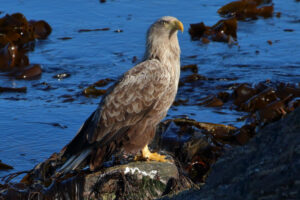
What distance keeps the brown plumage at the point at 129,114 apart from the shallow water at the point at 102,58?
4.08ft

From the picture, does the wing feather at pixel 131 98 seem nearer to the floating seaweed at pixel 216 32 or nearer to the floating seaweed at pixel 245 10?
the floating seaweed at pixel 216 32

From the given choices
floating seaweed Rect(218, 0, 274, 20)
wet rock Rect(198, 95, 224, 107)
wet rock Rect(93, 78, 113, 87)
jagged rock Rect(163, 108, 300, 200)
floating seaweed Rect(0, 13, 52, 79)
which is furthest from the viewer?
floating seaweed Rect(218, 0, 274, 20)

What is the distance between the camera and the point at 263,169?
2994mm

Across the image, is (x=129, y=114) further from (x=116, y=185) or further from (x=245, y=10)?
(x=245, y=10)

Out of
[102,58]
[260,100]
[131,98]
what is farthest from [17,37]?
[131,98]

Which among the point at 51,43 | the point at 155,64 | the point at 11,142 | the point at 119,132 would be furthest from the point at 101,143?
the point at 51,43

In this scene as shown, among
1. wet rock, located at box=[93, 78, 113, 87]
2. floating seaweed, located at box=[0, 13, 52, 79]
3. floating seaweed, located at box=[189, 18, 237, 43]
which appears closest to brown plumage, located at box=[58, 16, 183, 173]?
wet rock, located at box=[93, 78, 113, 87]

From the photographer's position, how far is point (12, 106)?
7316mm

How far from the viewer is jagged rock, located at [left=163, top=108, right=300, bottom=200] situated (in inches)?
111

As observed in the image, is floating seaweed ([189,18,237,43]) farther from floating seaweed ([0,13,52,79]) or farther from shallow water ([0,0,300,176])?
floating seaweed ([0,13,52,79])

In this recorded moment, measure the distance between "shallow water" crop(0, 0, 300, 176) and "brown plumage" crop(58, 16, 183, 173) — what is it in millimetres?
1242

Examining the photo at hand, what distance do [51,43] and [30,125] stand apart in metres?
3.19

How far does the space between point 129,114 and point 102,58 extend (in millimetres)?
4109

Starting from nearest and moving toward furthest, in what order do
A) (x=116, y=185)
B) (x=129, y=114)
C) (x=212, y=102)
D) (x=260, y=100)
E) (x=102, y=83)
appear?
(x=116, y=185)
(x=129, y=114)
(x=260, y=100)
(x=212, y=102)
(x=102, y=83)
